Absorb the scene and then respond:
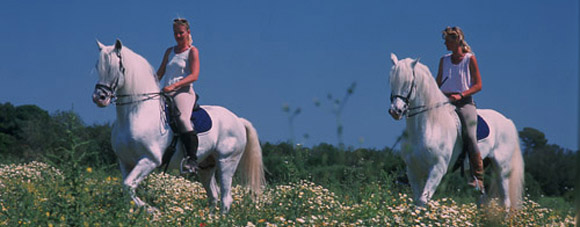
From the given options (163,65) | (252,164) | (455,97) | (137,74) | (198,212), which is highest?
(455,97)

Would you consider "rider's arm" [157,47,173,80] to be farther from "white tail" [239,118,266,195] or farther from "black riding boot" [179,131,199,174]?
"white tail" [239,118,266,195]

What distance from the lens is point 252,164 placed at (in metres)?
10.1

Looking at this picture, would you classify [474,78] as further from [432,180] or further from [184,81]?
[184,81]

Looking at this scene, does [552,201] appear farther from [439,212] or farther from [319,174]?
[439,212]

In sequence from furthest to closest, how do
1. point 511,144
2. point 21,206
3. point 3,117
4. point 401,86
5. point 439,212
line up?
point 3,117
point 511,144
point 401,86
point 439,212
point 21,206

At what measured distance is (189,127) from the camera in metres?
8.52

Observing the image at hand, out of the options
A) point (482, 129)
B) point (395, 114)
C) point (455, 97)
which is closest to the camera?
point (395, 114)

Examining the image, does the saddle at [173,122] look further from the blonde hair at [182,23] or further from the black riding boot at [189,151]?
the blonde hair at [182,23]

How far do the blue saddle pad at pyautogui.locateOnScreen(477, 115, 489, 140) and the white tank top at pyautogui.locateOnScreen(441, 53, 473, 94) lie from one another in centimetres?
75

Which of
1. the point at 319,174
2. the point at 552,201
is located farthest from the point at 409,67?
the point at 552,201

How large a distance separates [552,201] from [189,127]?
9164mm

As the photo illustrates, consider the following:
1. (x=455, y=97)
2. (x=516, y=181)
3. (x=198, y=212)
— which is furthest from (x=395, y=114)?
(x=516, y=181)

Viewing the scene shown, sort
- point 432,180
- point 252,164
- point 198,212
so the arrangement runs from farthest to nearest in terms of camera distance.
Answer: point 252,164, point 432,180, point 198,212

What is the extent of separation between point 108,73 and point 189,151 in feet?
4.87
